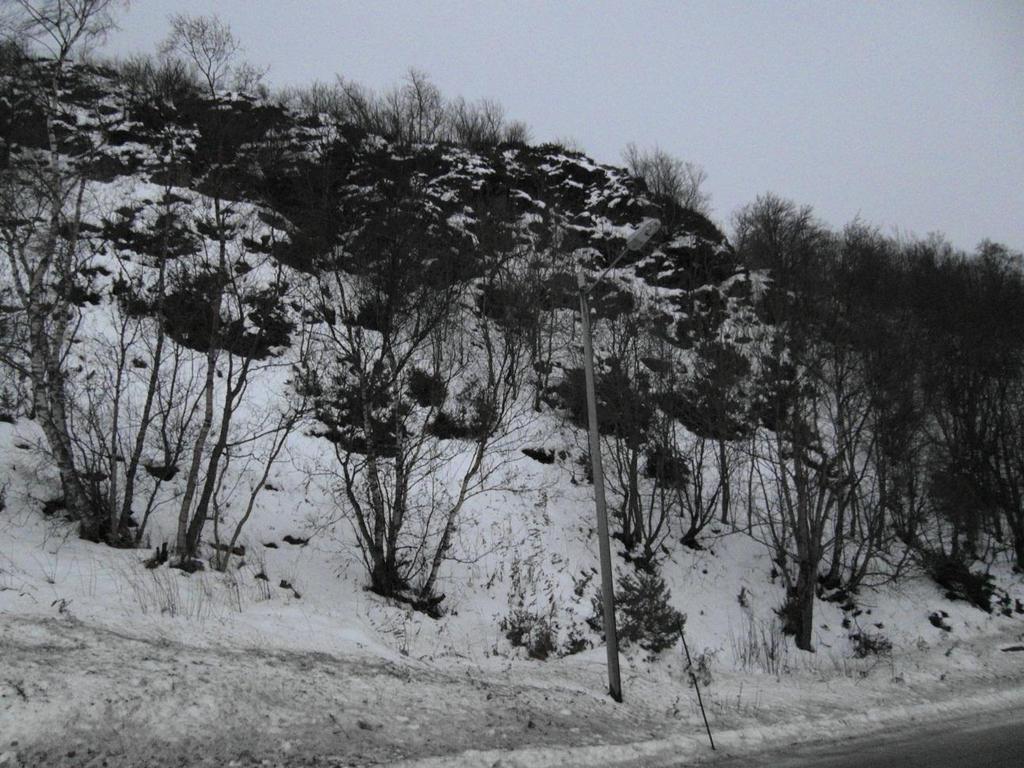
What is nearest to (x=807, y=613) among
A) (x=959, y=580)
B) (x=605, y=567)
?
(x=959, y=580)

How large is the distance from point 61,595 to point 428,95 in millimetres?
33295

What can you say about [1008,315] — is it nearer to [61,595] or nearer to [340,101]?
[61,595]

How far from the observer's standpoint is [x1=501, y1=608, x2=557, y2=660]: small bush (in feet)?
37.8

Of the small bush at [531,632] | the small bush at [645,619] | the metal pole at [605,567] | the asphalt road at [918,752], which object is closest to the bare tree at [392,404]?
the small bush at [531,632]

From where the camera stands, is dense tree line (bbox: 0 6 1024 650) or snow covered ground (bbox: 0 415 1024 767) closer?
snow covered ground (bbox: 0 415 1024 767)

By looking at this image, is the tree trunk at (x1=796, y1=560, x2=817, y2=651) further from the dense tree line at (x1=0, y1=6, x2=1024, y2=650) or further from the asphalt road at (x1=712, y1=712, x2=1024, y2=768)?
the asphalt road at (x1=712, y1=712, x2=1024, y2=768)

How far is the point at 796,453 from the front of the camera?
15.9 metres

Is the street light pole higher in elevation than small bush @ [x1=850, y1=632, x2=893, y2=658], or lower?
higher

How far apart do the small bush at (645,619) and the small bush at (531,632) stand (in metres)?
1.22

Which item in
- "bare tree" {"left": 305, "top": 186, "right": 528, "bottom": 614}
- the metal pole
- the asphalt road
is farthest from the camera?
"bare tree" {"left": 305, "top": 186, "right": 528, "bottom": 614}

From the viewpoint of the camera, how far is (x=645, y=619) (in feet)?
40.7

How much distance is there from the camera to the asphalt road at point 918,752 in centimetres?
678

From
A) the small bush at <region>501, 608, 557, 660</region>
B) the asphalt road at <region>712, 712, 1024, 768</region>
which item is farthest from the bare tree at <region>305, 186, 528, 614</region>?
the asphalt road at <region>712, 712, 1024, 768</region>

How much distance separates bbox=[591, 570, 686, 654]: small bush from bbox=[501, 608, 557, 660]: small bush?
4.01ft
